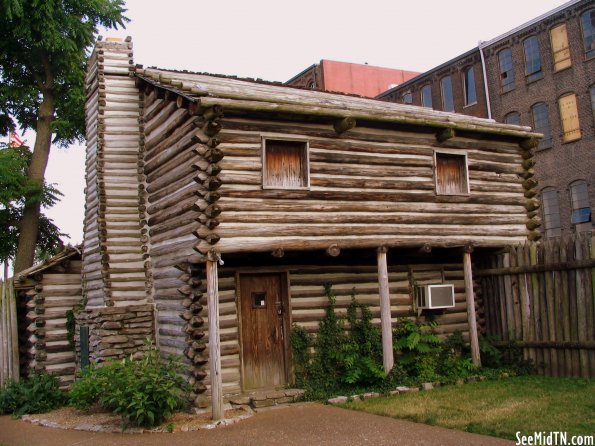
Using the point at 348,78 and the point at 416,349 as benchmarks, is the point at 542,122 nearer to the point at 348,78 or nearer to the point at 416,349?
the point at 348,78

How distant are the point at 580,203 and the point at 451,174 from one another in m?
18.2

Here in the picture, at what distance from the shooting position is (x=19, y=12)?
19.6 m

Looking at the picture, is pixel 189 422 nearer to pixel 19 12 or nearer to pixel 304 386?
pixel 304 386

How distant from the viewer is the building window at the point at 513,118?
33.2 m

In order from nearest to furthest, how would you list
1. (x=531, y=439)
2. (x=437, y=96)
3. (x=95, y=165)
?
(x=531, y=439)
(x=95, y=165)
(x=437, y=96)

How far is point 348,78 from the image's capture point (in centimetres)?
4506

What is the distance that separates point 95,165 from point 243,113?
516 cm

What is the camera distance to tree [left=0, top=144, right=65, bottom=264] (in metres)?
19.7

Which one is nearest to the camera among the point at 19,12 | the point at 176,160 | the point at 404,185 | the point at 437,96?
the point at 176,160

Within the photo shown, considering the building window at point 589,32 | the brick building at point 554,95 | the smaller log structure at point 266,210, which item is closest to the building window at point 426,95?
the brick building at point 554,95

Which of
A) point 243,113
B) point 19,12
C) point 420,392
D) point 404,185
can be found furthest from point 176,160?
point 19,12

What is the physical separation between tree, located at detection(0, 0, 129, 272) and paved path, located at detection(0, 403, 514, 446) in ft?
40.5

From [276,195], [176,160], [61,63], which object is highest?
[61,63]

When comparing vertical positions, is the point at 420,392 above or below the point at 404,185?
below
